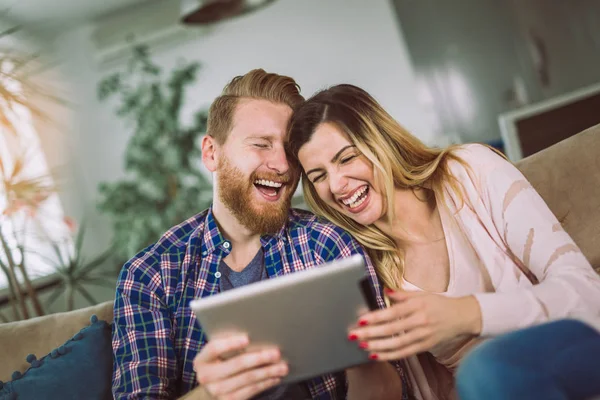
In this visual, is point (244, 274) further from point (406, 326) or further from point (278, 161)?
point (406, 326)

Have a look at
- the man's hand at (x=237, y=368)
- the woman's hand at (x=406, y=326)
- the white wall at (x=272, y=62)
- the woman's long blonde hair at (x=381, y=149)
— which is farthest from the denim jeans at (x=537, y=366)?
the white wall at (x=272, y=62)

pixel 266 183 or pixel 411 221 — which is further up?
pixel 266 183

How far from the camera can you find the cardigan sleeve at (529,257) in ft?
4.01

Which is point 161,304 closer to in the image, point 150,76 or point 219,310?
point 219,310

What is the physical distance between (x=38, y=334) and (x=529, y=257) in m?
1.43

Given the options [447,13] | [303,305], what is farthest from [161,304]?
[447,13]

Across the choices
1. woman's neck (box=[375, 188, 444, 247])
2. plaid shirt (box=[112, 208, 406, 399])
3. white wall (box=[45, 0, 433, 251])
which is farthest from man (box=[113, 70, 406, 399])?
white wall (box=[45, 0, 433, 251])

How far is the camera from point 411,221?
1690 millimetres

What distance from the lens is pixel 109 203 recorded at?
4742 mm

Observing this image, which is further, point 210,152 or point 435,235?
point 210,152

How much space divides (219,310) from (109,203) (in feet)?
13.0

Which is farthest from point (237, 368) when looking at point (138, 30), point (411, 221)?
point (138, 30)

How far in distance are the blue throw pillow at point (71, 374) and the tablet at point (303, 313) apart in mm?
718

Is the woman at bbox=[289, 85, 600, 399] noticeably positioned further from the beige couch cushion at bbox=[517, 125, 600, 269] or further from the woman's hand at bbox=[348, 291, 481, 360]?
the beige couch cushion at bbox=[517, 125, 600, 269]
